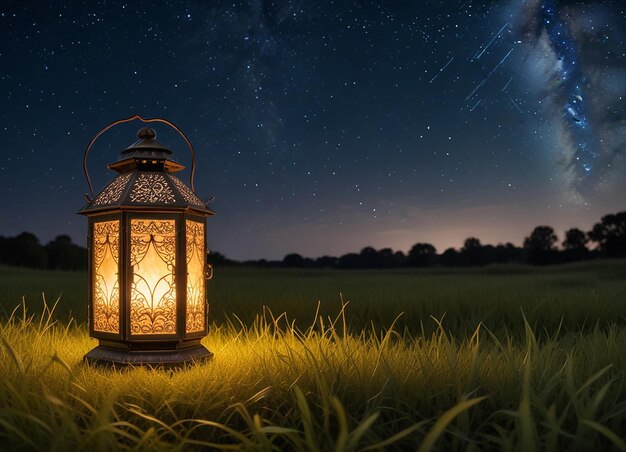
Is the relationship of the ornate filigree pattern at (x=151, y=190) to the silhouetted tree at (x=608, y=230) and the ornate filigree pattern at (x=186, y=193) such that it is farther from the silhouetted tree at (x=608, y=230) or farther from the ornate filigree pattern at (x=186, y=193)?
the silhouetted tree at (x=608, y=230)

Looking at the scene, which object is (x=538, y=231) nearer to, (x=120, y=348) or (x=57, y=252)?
(x=57, y=252)

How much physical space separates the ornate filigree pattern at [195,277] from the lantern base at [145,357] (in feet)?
0.58

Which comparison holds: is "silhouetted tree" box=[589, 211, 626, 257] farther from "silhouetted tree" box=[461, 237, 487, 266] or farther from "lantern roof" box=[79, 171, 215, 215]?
"lantern roof" box=[79, 171, 215, 215]

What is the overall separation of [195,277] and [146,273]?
370 mm

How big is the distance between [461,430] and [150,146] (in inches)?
112

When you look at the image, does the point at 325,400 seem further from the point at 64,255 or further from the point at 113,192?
the point at 64,255

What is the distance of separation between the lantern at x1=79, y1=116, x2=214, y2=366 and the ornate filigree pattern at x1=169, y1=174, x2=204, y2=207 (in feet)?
0.03

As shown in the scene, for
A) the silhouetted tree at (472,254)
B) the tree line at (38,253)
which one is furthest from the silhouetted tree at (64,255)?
the silhouetted tree at (472,254)

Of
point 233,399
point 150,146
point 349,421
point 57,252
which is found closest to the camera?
point 349,421

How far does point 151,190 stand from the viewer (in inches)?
144

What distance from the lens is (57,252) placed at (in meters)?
35.6

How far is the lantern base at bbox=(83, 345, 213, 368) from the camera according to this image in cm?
356

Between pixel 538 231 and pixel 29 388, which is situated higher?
pixel 538 231

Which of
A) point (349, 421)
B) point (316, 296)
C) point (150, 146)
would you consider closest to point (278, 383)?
point (349, 421)
